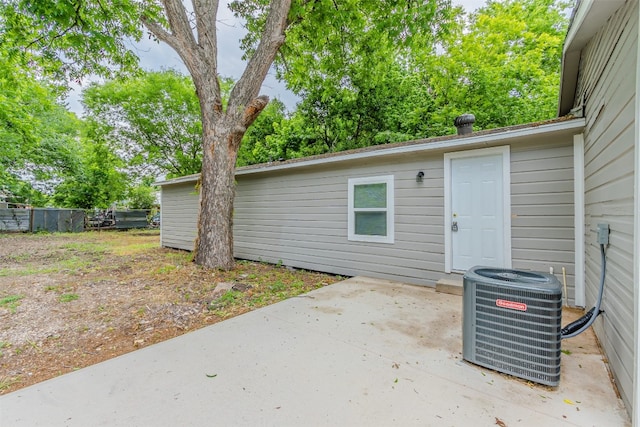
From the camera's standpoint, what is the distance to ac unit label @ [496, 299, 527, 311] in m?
1.93

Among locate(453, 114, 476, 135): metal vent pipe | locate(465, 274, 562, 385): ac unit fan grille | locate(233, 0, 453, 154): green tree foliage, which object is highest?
locate(233, 0, 453, 154): green tree foliage

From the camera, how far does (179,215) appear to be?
952cm

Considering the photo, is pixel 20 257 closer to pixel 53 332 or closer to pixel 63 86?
pixel 63 86

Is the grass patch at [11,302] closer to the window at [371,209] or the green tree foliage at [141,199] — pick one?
the window at [371,209]

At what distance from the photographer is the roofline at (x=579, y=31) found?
2.08 meters

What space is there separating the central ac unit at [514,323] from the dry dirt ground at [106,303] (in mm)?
2544

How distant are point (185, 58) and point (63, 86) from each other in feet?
12.3

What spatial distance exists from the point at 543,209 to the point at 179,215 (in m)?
9.56

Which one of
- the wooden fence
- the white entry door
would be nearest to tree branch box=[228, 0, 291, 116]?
the white entry door

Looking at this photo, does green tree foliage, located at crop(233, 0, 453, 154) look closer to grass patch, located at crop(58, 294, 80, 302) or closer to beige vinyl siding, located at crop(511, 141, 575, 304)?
beige vinyl siding, located at crop(511, 141, 575, 304)

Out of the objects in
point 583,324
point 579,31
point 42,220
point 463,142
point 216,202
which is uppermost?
point 579,31

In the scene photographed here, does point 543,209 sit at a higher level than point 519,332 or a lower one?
higher

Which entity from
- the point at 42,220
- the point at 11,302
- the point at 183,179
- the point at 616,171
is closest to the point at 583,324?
the point at 616,171

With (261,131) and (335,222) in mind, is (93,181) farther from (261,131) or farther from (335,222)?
(335,222)
